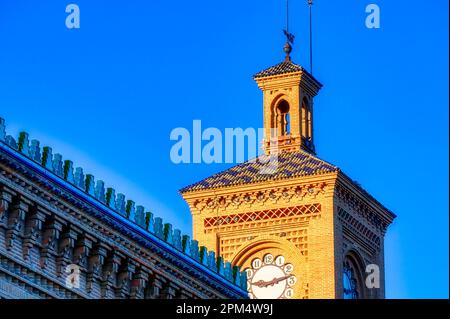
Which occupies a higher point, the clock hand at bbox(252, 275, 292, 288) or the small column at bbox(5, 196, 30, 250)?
the clock hand at bbox(252, 275, 292, 288)

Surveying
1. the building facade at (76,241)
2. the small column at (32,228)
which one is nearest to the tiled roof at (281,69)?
the building facade at (76,241)

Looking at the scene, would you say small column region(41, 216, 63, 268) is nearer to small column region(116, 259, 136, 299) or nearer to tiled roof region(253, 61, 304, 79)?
small column region(116, 259, 136, 299)

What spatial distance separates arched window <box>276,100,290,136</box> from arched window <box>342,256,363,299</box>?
579cm

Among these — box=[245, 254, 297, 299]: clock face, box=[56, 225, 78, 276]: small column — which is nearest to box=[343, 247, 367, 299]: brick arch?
box=[245, 254, 297, 299]: clock face

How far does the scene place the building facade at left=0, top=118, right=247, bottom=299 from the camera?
5016cm

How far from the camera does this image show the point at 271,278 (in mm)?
82438

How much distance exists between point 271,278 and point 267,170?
14.0ft

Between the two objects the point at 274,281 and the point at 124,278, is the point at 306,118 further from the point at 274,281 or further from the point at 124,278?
the point at 124,278

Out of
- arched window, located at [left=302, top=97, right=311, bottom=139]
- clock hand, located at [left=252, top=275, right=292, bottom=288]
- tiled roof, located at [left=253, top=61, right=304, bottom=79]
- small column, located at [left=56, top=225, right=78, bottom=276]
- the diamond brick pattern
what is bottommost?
small column, located at [left=56, top=225, right=78, bottom=276]

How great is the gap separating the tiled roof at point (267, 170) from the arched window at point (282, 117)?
1382 mm

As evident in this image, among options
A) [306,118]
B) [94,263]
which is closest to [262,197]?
[306,118]

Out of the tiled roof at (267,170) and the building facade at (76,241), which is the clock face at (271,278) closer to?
the tiled roof at (267,170)

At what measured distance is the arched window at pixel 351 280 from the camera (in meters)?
83.4
